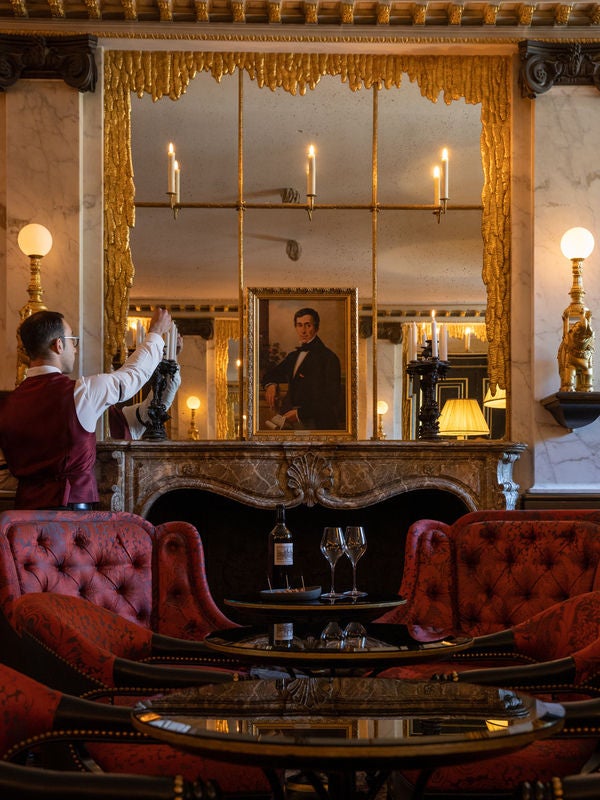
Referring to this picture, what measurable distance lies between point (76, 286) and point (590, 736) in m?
3.96

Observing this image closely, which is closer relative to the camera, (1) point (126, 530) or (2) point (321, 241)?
(1) point (126, 530)

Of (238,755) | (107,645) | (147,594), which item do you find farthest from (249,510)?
(238,755)

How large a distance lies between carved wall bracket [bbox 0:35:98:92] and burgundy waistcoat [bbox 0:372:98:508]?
1959 millimetres

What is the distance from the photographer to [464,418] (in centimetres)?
562

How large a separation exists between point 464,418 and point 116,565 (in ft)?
7.88

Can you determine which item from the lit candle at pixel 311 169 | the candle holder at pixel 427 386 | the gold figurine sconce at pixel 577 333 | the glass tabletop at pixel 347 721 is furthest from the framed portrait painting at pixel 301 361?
the glass tabletop at pixel 347 721

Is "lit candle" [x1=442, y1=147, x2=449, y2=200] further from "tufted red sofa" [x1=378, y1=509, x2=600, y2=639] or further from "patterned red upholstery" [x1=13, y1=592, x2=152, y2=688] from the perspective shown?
"patterned red upholstery" [x1=13, y1=592, x2=152, y2=688]

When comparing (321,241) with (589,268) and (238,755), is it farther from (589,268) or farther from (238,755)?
(238,755)

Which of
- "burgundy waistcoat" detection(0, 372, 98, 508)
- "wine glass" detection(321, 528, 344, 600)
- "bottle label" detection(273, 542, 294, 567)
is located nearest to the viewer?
"wine glass" detection(321, 528, 344, 600)

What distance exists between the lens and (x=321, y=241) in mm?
5727

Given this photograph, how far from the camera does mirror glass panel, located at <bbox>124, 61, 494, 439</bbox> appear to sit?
222 inches

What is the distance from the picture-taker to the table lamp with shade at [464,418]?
5570 mm

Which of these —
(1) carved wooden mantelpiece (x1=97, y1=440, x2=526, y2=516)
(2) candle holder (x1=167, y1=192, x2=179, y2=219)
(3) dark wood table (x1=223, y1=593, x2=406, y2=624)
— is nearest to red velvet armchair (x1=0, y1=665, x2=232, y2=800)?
(3) dark wood table (x1=223, y1=593, x2=406, y2=624)

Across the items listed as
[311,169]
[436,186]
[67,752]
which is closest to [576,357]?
[436,186]
